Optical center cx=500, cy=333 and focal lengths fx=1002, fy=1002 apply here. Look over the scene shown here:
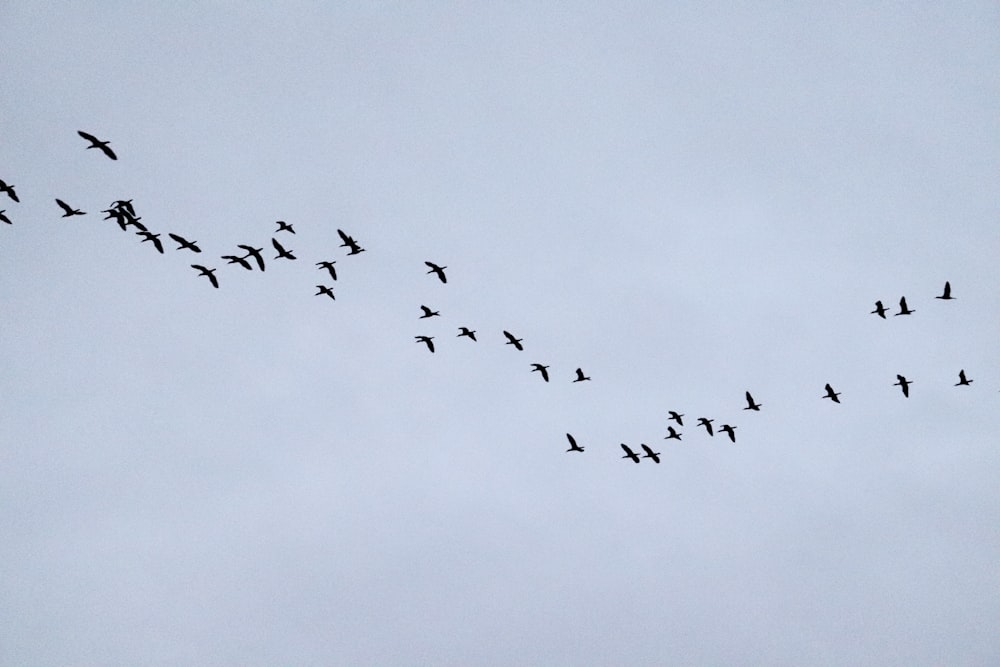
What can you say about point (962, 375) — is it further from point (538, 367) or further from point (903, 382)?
point (538, 367)

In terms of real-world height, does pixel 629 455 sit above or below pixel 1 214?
below

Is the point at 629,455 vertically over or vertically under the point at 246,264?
under

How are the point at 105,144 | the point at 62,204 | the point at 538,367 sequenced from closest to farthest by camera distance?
the point at 105,144, the point at 62,204, the point at 538,367

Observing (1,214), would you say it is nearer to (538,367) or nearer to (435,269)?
(435,269)

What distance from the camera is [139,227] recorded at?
73.6 meters

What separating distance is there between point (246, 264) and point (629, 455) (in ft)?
125

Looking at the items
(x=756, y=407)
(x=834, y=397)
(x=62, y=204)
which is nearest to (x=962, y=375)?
(x=834, y=397)

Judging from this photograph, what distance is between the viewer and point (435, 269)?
78.8 m

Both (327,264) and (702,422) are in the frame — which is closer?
(327,264)

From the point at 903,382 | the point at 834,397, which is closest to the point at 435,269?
the point at 834,397

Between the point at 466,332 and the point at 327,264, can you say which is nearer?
the point at 327,264

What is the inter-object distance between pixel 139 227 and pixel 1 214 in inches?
362

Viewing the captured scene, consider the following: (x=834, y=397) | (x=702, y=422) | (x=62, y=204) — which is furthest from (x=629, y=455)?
(x=62, y=204)

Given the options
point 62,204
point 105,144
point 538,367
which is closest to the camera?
point 105,144
